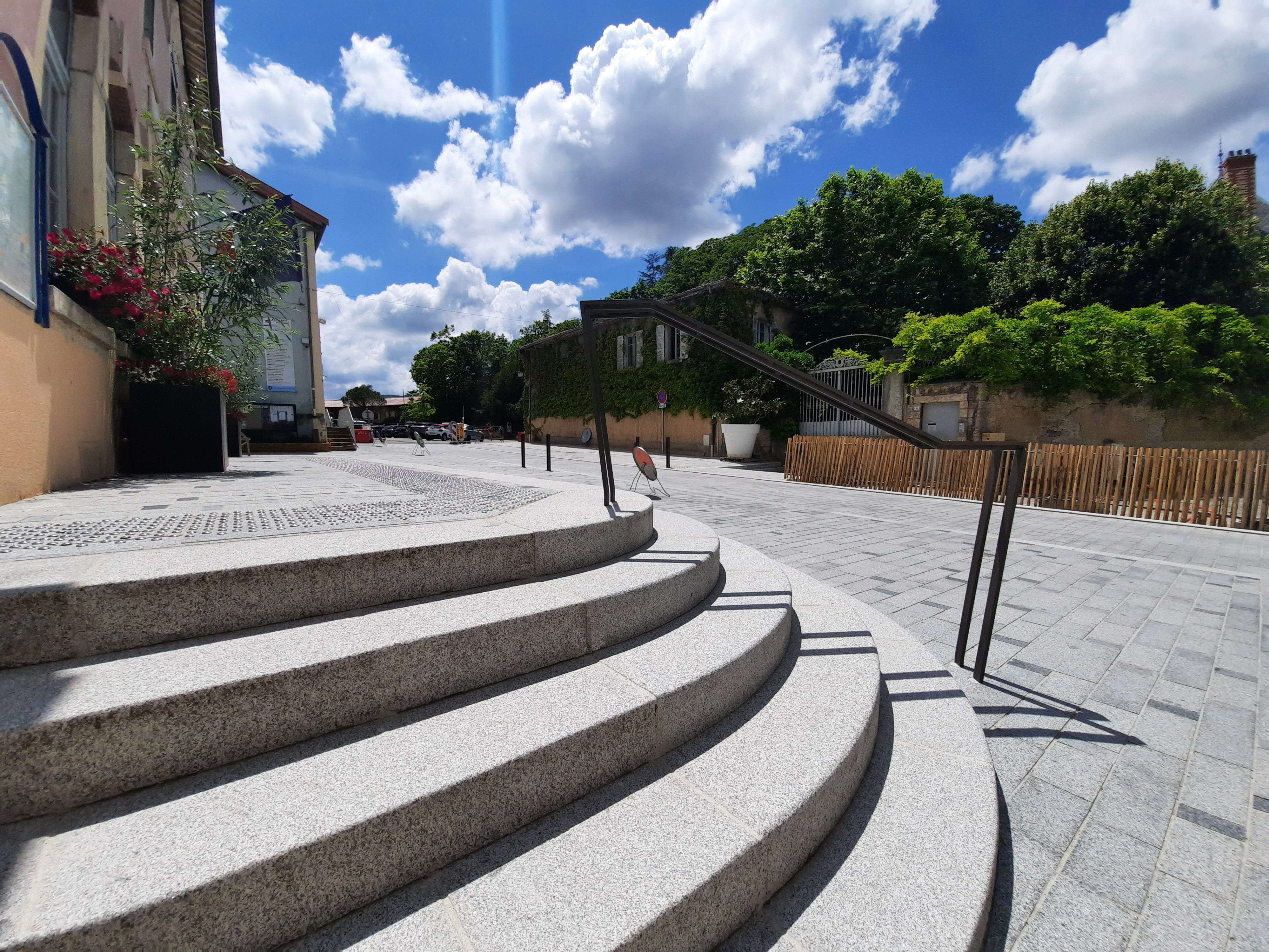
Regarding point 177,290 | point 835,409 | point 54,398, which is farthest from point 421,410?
point 54,398

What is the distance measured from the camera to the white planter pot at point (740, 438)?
16.2 meters

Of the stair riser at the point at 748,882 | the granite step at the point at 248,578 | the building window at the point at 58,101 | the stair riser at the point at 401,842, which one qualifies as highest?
the building window at the point at 58,101

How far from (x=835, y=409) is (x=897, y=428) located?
40.4ft

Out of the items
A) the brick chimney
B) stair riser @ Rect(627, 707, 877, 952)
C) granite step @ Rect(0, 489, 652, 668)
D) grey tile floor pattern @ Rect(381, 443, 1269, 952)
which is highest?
the brick chimney

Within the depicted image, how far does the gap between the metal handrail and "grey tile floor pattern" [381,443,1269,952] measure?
0.96 feet

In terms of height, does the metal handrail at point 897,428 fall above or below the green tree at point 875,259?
below

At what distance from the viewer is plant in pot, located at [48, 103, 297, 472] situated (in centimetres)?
457

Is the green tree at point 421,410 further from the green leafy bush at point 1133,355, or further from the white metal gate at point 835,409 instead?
the green leafy bush at point 1133,355

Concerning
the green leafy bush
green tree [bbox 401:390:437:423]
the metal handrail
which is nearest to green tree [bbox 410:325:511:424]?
green tree [bbox 401:390:437:423]

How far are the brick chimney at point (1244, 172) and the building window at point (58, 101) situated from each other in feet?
115

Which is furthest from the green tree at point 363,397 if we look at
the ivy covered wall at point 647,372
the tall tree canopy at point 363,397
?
the ivy covered wall at point 647,372

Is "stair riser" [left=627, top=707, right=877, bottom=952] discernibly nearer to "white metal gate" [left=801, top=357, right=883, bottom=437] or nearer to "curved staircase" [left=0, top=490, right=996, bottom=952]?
"curved staircase" [left=0, top=490, right=996, bottom=952]

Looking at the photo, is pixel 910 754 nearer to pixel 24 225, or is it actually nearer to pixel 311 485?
pixel 311 485

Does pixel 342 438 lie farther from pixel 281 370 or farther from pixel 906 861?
pixel 906 861
